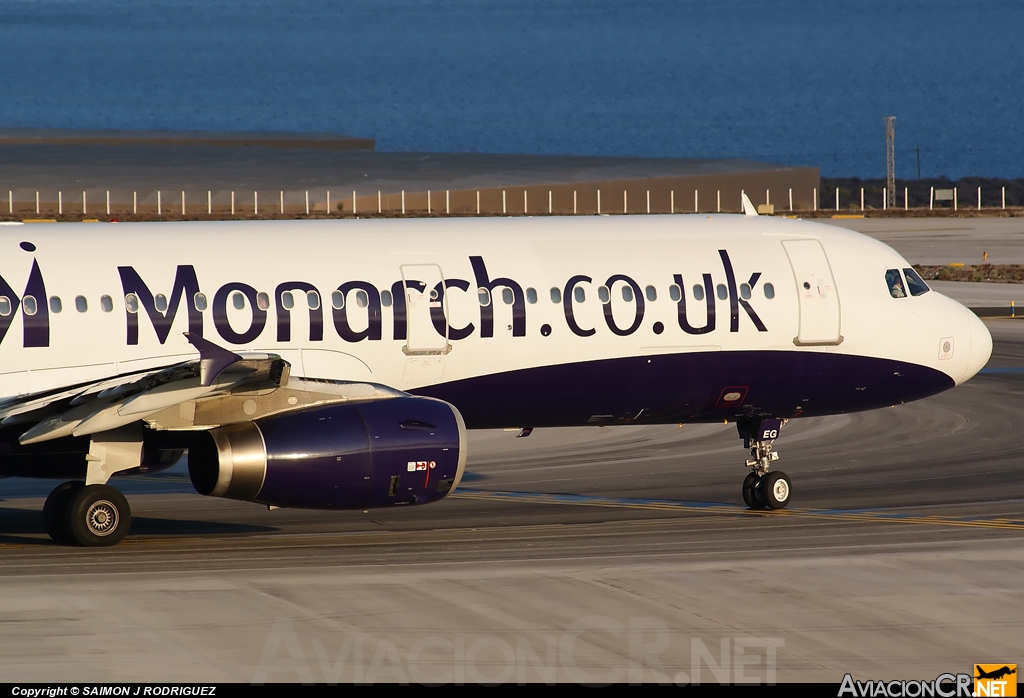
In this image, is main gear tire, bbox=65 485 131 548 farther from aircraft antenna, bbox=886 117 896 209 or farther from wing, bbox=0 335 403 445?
aircraft antenna, bbox=886 117 896 209

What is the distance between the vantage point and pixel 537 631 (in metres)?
16.5

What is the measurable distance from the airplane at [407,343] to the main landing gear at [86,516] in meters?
0.04

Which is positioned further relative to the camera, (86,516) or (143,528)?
(143,528)

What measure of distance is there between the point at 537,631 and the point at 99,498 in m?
7.71

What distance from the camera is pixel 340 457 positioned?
65.5 ft

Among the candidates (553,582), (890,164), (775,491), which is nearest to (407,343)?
(553,582)

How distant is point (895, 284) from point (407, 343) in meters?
8.47

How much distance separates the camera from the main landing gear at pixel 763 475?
24.6 meters

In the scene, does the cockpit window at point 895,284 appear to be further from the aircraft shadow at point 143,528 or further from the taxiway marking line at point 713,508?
the aircraft shadow at point 143,528

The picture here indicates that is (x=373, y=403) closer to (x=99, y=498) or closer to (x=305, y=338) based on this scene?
(x=305, y=338)

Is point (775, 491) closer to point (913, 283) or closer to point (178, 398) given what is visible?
point (913, 283)

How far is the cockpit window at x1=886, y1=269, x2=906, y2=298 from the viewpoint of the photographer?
25.1m

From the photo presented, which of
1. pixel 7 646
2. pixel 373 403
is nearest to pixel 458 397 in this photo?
pixel 373 403

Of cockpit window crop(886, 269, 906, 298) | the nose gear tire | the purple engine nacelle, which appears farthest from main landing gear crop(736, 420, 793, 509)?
the purple engine nacelle
